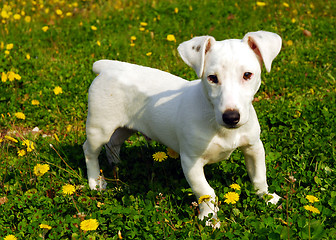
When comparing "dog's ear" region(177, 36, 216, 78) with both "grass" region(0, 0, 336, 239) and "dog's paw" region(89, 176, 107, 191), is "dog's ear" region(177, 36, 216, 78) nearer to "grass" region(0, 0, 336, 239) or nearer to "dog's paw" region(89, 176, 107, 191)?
"grass" region(0, 0, 336, 239)

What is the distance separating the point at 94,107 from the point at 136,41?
3855 mm

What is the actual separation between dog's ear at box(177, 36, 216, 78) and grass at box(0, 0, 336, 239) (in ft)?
3.93

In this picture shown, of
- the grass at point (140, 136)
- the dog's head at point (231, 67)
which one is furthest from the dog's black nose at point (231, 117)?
the grass at point (140, 136)

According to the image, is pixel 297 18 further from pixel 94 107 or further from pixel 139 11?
pixel 94 107

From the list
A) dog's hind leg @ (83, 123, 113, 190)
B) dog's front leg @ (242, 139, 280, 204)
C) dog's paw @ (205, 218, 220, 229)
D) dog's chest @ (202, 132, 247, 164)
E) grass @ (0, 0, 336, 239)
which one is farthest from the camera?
dog's hind leg @ (83, 123, 113, 190)

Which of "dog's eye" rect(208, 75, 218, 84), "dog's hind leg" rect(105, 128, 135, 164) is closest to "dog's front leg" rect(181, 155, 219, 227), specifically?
"dog's eye" rect(208, 75, 218, 84)

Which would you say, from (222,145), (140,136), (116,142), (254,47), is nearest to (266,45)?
(254,47)

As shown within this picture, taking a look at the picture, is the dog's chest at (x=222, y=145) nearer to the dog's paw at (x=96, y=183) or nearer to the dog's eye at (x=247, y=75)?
the dog's eye at (x=247, y=75)

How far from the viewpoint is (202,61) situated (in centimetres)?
344

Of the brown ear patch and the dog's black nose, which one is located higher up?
the brown ear patch

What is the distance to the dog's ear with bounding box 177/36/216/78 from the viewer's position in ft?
11.3

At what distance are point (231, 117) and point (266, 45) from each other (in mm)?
749

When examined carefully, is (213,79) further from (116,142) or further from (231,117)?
(116,142)

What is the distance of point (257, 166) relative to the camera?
4.01m
